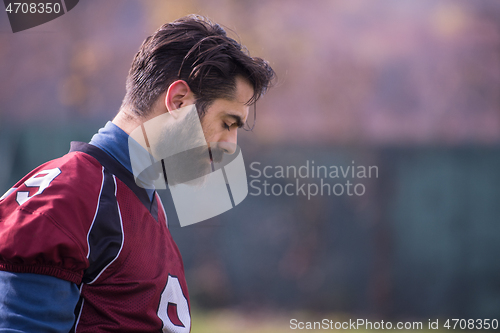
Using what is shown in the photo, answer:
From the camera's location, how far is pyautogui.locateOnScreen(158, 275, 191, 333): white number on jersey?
99cm

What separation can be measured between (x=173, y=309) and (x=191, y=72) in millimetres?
675

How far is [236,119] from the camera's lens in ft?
3.84

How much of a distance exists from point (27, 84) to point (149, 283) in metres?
2.46

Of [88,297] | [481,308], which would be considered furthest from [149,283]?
[481,308]

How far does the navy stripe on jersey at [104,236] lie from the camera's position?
826 millimetres

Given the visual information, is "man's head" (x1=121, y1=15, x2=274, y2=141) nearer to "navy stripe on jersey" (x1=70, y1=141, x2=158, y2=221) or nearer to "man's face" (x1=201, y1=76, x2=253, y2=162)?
"man's face" (x1=201, y1=76, x2=253, y2=162)

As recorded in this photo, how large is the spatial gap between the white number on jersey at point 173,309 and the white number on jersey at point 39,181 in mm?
399

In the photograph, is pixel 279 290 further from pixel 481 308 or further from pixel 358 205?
pixel 481 308

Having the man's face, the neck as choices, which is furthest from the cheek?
the neck

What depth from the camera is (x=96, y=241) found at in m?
0.83

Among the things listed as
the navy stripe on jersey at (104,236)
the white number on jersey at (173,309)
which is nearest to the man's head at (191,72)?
the navy stripe on jersey at (104,236)

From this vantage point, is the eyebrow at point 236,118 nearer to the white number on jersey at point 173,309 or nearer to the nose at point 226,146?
the nose at point 226,146

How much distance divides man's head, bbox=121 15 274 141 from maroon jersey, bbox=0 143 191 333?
0.79 ft

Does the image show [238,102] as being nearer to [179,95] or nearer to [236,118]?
[236,118]
